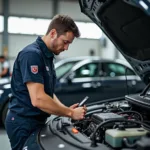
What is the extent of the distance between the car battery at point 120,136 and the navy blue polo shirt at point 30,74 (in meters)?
0.68

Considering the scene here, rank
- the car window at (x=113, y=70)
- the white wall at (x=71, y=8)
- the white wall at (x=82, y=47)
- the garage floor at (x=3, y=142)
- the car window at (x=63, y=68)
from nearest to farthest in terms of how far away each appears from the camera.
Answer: the garage floor at (x=3, y=142) → the car window at (x=63, y=68) → the car window at (x=113, y=70) → the white wall at (x=71, y=8) → the white wall at (x=82, y=47)

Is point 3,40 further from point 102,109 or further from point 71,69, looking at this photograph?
point 102,109

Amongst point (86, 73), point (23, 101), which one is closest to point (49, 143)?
point (23, 101)

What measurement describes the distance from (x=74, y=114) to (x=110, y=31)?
81 centimetres

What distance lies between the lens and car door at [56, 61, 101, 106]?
619 centimetres

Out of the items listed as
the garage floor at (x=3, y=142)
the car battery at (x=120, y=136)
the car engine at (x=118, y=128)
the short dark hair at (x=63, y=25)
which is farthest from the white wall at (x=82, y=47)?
the car battery at (x=120, y=136)

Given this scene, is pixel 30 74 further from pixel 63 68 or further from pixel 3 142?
pixel 63 68

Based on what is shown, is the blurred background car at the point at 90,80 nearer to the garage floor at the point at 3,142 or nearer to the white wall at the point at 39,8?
the garage floor at the point at 3,142

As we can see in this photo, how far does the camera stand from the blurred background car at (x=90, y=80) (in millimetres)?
6203

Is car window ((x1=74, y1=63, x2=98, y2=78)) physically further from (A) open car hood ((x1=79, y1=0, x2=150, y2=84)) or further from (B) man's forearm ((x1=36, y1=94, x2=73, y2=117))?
(B) man's forearm ((x1=36, y1=94, x2=73, y2=117))

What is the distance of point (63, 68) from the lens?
6496mm

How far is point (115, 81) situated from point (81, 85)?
0.84 metres

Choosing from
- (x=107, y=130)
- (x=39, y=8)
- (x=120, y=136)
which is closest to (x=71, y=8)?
(x=39, y=8)

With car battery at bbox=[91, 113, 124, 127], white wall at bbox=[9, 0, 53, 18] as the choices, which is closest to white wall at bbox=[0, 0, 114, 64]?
white wall at bbox=[9, 0, 53, 18]
